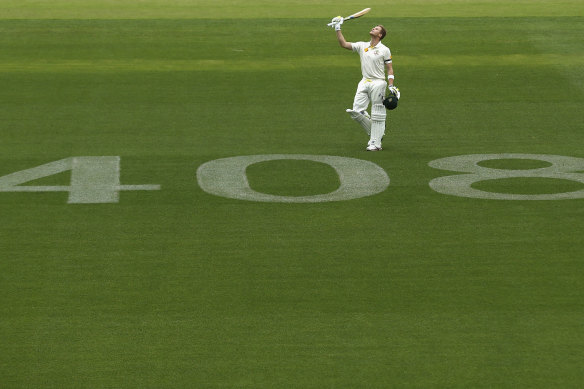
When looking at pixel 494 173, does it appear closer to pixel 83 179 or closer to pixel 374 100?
pixel 374 100

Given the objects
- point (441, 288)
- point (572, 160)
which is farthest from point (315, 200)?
point (572, 160)

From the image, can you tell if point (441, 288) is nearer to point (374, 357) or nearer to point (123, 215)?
point (374, 357)

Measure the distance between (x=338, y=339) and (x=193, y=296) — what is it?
1946 millimetres

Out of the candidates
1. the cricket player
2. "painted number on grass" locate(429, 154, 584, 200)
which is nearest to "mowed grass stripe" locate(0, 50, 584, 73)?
the cricket player

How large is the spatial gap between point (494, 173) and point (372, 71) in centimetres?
278

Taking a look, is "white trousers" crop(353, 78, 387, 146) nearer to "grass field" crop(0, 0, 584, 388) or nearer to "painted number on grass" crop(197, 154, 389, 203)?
"grass field" crop(0, 0, 584, 388)

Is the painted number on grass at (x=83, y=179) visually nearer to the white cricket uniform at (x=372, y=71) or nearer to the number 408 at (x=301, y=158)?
the number 408 at (x=301, y=158)

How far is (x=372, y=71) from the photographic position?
18516 millimetres

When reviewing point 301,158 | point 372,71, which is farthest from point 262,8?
point 301,158

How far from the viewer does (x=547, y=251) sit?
44.5 feet

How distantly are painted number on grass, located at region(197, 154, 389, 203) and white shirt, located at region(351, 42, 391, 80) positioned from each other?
151 centimetres

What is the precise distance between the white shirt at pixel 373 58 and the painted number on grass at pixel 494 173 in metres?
1.80

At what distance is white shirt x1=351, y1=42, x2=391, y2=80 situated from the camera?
18328 millimetres

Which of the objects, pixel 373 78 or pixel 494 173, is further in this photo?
pixel 373 78
